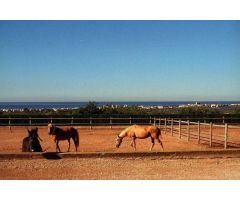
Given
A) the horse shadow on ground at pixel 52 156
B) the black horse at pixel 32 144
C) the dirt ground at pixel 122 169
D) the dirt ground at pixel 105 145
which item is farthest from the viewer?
the dirt ground at pixel 105 145

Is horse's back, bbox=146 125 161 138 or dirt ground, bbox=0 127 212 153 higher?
horse's back, bbox=146 125 161 138

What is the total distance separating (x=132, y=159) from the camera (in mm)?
10516

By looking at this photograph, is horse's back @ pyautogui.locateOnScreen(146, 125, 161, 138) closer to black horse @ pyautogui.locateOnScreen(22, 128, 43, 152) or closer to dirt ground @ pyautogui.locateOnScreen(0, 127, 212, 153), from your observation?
dirt ground @ pyautogui.locateOnScreen(0, 127, 212, 153)

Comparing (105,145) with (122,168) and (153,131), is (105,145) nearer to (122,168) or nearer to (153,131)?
(153,131)

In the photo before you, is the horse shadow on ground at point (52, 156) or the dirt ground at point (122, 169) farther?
the horse shadow on ground at point (52, 156)

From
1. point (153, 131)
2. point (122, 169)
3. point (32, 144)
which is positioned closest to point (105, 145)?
point (153, 131)

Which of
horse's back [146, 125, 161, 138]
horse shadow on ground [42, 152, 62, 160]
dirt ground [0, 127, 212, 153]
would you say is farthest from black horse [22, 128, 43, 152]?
horse's back [146, 125, 161, 138]

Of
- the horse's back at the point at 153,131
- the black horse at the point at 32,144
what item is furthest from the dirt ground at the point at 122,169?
the horse's back at the point at 153,131

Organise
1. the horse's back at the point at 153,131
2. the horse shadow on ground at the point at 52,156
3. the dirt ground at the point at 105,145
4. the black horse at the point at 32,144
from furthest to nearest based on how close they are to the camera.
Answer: the dirt ground at the point at 105,145 → the horse's back at the point at 153,131 → the black horse at the point at 32,144 → the horse shadow on ground at the point at 52,156

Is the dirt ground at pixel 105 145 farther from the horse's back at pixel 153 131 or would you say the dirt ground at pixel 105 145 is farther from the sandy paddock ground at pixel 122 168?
the sandy paddock ground at pixel 122 168

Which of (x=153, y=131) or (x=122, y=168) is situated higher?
(x=153, y=131)
